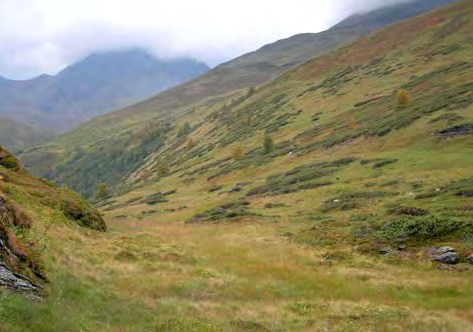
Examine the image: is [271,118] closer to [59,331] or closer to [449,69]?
[449,69]

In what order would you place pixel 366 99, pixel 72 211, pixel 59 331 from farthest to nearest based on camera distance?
pixel 366 99, pixel 72 211, pixel 59 331

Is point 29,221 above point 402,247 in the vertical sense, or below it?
above

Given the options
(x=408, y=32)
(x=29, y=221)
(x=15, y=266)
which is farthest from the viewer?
(x=408, y=32)

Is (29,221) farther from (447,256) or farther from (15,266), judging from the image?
(447,256)

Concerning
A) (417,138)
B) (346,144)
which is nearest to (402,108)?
(346,144)

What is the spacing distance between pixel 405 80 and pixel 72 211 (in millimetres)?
108706

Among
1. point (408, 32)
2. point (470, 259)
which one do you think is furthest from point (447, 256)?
point (408, 32)

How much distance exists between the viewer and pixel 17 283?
1536 cm

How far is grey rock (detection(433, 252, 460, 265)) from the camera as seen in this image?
2753cm

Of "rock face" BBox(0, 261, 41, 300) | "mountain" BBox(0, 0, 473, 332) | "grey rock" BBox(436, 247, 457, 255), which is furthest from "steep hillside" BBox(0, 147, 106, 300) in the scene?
"grey rock" BBox(436, 247, 457, 255)

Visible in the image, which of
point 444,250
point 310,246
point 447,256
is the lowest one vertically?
point 447,256

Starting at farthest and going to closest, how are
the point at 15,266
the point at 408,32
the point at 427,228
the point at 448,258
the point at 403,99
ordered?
1. the point at 408,32
2. the point at 403,99
3. the point at 427,228
4. the point at 448,258
5. the point at 15,266

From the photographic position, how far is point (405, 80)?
12962 centimetres

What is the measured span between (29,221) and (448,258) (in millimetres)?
21880
